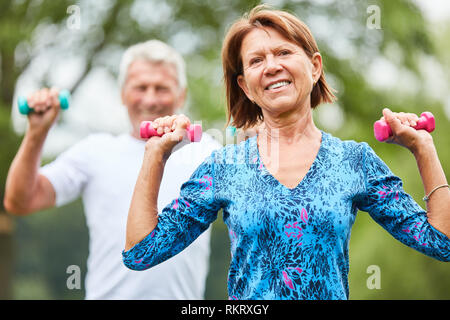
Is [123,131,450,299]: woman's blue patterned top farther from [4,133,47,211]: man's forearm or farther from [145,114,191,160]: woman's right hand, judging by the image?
[4,133,47,211]: man's forearm

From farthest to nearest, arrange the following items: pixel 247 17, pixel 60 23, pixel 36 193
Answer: pixel 60 23 < pixel 36 193 < pixel 247 17

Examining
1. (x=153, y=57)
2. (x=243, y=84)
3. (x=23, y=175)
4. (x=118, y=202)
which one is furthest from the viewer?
(x=153, y=57)

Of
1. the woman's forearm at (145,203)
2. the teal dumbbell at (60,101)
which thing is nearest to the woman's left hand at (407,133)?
the woman's forearm at (145,203)

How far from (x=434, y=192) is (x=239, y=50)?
786 millimetres

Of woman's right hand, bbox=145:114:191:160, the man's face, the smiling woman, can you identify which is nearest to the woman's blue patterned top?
the smiling woman

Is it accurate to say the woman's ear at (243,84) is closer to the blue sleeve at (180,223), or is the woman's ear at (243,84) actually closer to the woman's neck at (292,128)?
the woman's neck at (292,128)

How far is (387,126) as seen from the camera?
1824 mm

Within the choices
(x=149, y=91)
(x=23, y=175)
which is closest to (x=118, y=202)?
(x=23, y=175)

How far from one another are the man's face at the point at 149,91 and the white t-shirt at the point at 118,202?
158mm

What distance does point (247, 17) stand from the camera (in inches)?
75.9

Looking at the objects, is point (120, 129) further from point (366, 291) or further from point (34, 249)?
point (34, 249)

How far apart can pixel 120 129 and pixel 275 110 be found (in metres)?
6.23

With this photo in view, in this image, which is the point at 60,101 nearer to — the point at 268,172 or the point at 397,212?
the point at 268,172

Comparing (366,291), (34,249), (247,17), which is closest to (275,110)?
(247,17)
